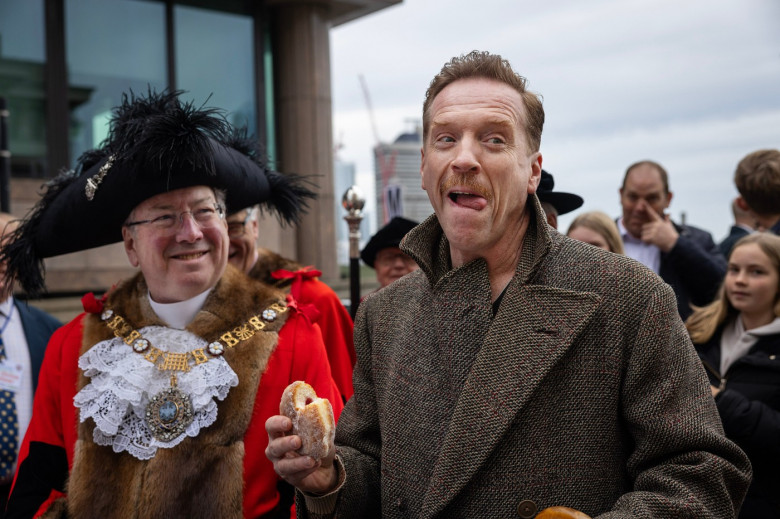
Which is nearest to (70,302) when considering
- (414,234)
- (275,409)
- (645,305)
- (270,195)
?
(270,195)

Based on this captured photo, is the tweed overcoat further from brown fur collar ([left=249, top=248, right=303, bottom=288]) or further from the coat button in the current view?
brown fur collar ([left=249, top=248, right=303, bottom=288])

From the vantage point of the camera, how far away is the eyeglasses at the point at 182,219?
9.40 ft

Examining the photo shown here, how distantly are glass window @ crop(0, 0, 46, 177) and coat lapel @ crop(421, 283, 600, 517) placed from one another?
9153 mm

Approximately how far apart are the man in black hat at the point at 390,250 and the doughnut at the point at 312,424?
111 inches

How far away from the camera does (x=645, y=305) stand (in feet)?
5.87

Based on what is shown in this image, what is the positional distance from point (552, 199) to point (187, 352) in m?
1.49

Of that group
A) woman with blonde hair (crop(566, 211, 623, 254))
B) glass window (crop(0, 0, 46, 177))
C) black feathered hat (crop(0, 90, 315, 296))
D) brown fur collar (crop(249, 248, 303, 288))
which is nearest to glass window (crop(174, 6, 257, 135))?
glass window (crop(0, 0, 46, 177))

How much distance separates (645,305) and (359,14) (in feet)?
37.9

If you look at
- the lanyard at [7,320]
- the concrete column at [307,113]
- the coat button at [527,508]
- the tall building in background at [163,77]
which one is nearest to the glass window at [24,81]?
the tall building in background at [163,77]

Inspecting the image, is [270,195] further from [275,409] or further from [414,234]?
[414,234]

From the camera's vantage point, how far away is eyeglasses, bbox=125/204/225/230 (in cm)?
287

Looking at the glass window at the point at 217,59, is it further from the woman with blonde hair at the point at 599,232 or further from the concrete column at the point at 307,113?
the woman with blonde hair at the point at 599,232

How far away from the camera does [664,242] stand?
4422mm

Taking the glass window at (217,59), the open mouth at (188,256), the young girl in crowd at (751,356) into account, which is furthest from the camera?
the glass window at (217,59)
